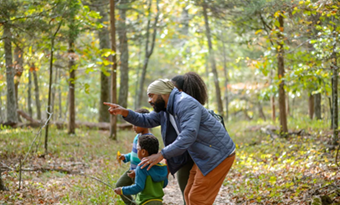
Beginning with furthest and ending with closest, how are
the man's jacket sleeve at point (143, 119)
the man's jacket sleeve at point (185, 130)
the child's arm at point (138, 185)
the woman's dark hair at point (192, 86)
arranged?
the woman's dark hair at point (192, 86) < the man's jacket sleeve at point (143, 119) < the child's arm at point (138, 185) < the man's jacket sleeve at point (185, 130)

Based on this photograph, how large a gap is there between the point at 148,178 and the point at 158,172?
0.48ft

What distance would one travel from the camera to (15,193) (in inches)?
207

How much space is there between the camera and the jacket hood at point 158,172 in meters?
3.80

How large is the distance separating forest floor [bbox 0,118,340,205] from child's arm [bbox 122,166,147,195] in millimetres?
1501

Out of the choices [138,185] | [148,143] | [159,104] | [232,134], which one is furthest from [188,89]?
[232,134]

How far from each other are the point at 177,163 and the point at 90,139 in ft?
27.2

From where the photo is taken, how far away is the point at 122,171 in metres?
7.44

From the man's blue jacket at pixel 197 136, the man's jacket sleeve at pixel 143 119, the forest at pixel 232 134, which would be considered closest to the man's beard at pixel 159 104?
the man's blue jacket at pixel 197 136

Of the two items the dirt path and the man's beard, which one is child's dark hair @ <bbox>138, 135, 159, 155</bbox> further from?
the dirt path

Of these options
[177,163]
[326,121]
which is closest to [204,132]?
[177,163]

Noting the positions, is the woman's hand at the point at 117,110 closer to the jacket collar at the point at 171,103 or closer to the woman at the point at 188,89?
the jacket collar at the point at 171,103

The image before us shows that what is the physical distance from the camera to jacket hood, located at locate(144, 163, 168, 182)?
3.80 m

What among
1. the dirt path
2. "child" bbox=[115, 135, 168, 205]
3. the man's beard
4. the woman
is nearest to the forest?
the dirt path

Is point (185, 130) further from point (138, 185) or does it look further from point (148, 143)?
point (138, 185)
